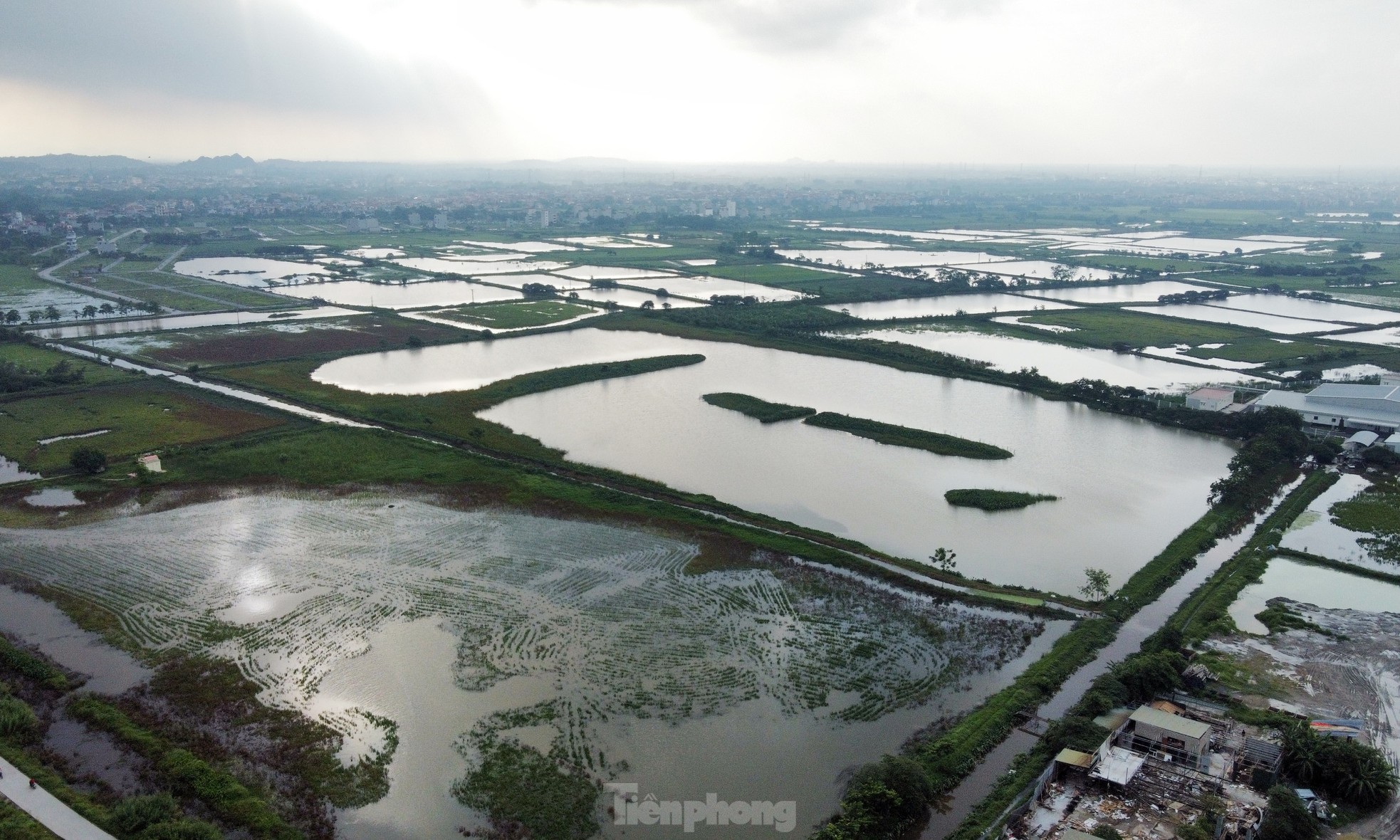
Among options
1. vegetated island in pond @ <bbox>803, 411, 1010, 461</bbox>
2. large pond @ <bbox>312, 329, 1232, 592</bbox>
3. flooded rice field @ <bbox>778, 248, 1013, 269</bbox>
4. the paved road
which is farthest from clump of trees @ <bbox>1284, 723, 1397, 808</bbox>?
flooded rice field @ <bbox>778, 248, 1013, 269</bbox>

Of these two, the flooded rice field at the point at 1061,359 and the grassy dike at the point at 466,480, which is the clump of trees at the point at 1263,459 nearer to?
the flooded rice field at the point at 1061,359

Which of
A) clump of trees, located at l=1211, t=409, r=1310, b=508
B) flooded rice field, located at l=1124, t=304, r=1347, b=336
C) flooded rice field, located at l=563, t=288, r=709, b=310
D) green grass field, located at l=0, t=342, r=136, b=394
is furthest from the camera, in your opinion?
flooded rice field, located at l=563, t=288, r=709, b=310

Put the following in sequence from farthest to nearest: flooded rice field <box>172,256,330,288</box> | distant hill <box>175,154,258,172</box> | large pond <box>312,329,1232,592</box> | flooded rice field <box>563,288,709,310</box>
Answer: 1. distant hill <box>175,154,258,172</box>
2. flooded rice field <box>172,256,330,288</box>
3. flooded rice field <box>563,288,709,310</box>
4. large pond <box>312,329,1232,592</box>

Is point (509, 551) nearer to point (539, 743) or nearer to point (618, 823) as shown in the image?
point (539, 743)

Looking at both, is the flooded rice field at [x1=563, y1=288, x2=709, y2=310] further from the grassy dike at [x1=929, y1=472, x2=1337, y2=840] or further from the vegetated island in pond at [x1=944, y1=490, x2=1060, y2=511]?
the grassy dike at [x1=929, y1=472, x2=1337, y2=840]

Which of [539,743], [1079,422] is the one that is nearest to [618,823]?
[539,743]

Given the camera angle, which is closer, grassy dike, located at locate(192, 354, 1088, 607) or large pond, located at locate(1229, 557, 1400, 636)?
large pond, located at locate(1229, 557, 1400, 636)

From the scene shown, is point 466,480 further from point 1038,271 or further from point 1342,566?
point 1038,271

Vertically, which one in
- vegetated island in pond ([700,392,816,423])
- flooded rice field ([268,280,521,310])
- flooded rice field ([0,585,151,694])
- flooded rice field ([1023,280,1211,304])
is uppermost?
flooded rice field ([1023,280,1211,304])
